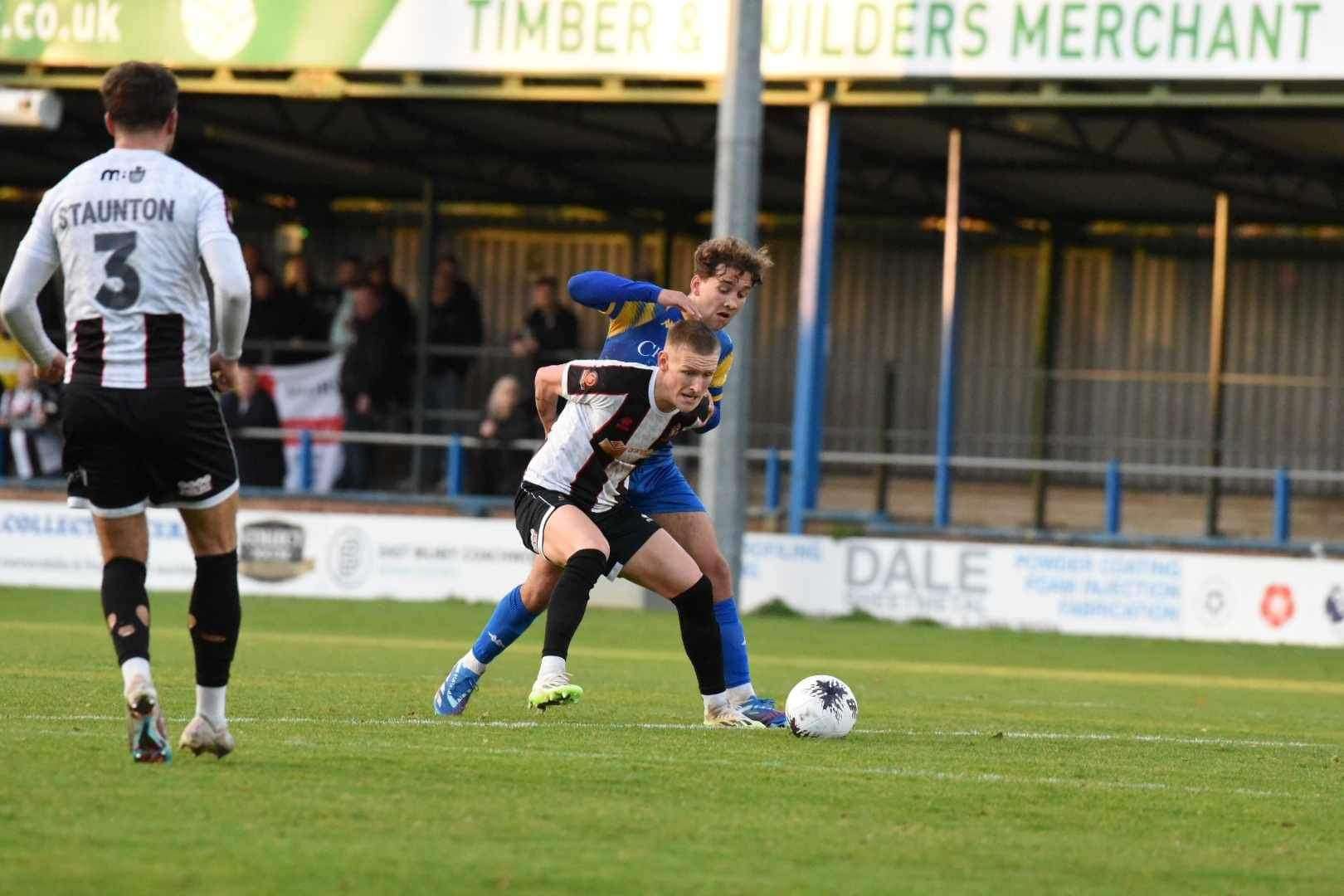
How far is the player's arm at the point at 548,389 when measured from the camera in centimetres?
877

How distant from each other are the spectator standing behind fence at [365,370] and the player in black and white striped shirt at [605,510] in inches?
603

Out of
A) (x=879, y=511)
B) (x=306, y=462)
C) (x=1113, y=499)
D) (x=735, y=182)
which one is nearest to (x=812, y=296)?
(x=735, y=182)

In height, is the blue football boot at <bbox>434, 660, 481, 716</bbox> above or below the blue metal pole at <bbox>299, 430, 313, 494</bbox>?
below

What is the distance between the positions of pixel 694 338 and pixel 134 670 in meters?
2.70

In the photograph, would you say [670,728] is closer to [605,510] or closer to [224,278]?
[605,510]

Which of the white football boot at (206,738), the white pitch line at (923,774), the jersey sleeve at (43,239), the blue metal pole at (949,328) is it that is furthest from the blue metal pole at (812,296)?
the jersey sleeve at (43,239)

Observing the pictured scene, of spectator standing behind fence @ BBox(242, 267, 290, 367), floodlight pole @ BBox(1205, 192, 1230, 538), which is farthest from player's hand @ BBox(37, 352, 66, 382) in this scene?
floodlight pole @ BBox(1205, 192, 1230, 538)

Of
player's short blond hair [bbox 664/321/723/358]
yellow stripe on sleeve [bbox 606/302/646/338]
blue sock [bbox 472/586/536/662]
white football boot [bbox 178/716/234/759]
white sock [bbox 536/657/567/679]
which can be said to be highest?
yellow stripe on sleeve [bbox 606/302/646/338]

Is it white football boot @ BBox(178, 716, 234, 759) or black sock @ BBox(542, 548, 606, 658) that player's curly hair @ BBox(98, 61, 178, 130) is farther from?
black sock @ BBox(542, 548, 606, 658)

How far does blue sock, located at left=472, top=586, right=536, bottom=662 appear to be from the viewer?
29.3 feet

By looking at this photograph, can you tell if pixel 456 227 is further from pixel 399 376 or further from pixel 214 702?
pixel 214 702

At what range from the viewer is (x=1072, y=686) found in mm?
13375

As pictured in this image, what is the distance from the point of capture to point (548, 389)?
28.9ft

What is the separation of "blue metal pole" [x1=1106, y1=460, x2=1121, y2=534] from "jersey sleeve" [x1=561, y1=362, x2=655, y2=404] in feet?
45.7
